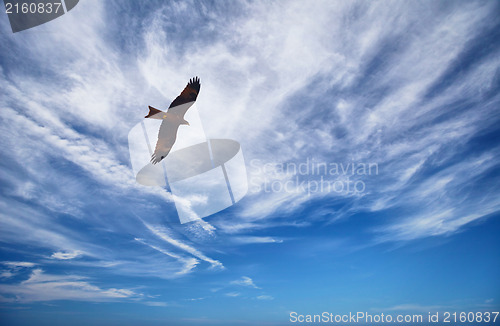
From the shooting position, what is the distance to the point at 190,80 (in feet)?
40.9

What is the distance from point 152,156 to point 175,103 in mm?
3812

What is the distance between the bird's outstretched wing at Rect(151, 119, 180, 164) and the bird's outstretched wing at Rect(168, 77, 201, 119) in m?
0.87

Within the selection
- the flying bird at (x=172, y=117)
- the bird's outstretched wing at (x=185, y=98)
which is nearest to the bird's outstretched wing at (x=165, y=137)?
the flying bird at (x=172, y=117)

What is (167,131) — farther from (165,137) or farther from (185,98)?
(185,98)

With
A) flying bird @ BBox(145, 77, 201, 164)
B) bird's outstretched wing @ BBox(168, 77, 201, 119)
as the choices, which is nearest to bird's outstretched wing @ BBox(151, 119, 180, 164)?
flying bird @ BBox(145, 77, 201, 164)

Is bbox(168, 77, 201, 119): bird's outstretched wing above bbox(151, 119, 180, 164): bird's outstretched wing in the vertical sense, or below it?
above

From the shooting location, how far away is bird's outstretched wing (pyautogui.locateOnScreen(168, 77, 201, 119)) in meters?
12.3

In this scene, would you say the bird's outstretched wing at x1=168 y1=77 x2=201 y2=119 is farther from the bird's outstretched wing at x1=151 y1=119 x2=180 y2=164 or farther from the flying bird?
the bird's outstretched wing at x1=151 y1=119 x2=180 y2=164

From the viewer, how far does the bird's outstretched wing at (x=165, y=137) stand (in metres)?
13.1

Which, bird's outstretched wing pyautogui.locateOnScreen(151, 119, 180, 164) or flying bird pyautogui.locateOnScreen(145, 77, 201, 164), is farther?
bird's outstretched wing pyautogui.locateOnScreen(151, 119, 180, 164)

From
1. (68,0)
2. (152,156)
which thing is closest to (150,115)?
(152,156)

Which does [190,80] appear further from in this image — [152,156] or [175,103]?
[152,156]

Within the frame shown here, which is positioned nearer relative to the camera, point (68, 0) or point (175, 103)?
point (68, 0)

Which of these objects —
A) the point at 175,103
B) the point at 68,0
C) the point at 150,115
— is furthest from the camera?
the point at 175,103
